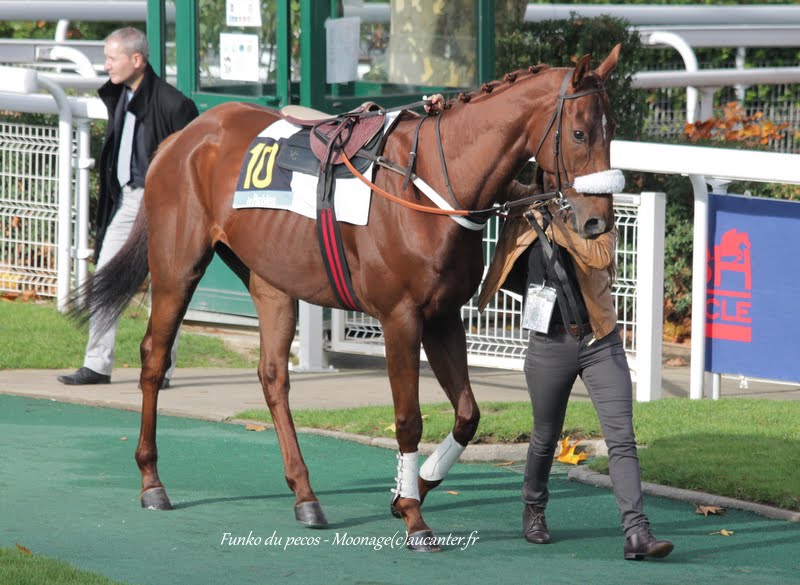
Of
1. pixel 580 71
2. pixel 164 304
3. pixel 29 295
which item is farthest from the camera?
pixel 29 295

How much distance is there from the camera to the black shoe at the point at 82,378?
936 cm

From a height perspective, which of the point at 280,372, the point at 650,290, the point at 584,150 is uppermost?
the point at 584,150

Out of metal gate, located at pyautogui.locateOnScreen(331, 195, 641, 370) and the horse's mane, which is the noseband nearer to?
the horse's mane

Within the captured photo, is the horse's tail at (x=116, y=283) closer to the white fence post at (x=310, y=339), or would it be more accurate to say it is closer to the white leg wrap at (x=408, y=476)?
the white leg wrap at (x=408, y=476)

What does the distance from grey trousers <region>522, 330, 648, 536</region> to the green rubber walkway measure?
26 cm

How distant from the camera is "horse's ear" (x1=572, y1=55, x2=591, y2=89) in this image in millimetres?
5262

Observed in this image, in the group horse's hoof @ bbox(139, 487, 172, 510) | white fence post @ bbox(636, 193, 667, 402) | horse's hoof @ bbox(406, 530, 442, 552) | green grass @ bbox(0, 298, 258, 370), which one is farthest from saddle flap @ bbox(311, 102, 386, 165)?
green grass @ bbox(0, 298, 258, 370)

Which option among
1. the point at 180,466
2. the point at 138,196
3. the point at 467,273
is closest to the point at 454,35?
→ the point at 138,196

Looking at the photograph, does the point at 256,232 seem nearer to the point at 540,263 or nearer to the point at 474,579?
the point at 540,263

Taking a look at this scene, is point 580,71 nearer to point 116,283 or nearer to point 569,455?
point 569,455

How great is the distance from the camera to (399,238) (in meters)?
5.82

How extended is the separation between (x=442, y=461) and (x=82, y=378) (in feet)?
12.7

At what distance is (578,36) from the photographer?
11570 mm

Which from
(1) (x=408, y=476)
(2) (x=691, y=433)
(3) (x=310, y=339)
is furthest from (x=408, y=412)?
(3) (x=310, y=339)
